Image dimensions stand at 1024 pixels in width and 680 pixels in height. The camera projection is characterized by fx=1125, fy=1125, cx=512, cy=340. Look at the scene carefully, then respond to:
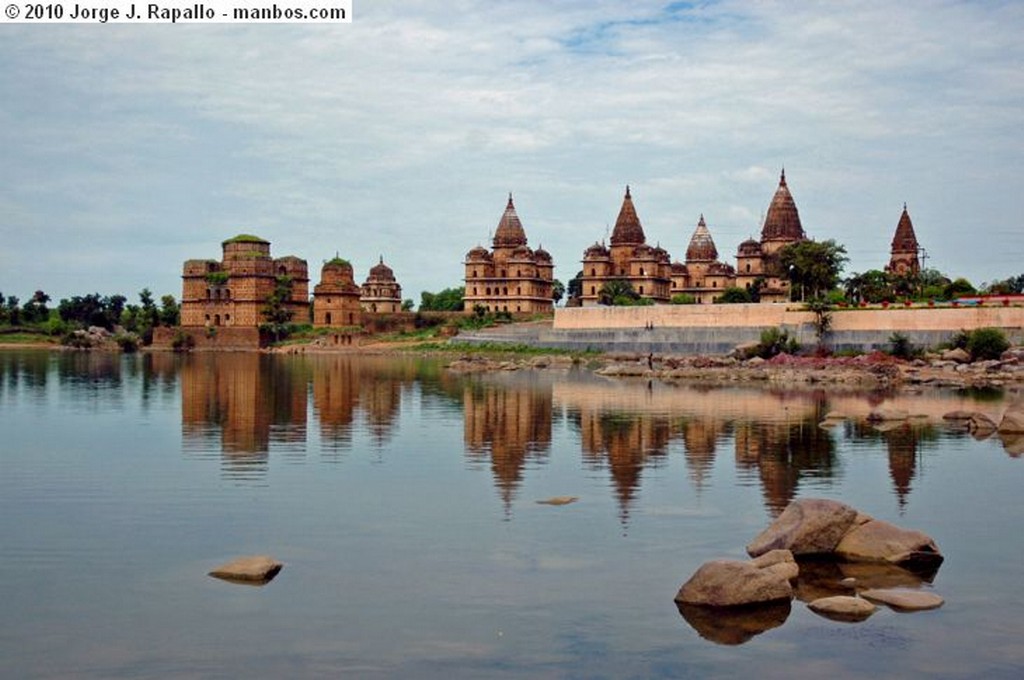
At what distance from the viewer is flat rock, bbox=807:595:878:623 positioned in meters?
12.5

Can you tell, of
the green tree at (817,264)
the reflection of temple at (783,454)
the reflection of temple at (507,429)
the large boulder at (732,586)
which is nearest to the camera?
the large boulder at (732,586)

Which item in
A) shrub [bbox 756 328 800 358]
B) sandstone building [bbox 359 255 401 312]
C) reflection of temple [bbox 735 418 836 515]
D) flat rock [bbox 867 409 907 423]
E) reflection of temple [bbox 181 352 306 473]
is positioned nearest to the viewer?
reflection of temple [bbox 735 418 836 515]

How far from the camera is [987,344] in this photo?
169 feet

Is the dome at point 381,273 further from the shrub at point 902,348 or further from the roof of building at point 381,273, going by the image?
the shrub at point 902,348

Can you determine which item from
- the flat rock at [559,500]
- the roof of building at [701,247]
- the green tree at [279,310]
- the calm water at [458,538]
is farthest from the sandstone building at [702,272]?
the flat rock at [559,500]

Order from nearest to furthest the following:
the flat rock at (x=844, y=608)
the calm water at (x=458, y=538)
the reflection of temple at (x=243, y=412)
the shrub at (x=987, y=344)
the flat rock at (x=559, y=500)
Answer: the calm water at (x=458, y=538), the flat rock at (x=844, y=608), the flat rock at (x=559, y=500), the reflection of temple at (x=243, y=412), the shrub at (x=987, y=344)

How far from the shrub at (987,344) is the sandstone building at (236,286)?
62.5m

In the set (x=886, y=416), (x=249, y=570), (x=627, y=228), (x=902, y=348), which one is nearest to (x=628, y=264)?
(x=627, y=228)

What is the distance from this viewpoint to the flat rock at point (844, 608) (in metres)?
12.5

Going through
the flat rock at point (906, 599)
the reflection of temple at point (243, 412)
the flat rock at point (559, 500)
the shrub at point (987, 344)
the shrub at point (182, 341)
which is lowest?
the flat rock at point (906, 599)

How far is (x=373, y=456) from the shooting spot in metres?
24.4

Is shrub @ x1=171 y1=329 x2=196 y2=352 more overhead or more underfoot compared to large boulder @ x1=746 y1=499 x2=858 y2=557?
more overhead

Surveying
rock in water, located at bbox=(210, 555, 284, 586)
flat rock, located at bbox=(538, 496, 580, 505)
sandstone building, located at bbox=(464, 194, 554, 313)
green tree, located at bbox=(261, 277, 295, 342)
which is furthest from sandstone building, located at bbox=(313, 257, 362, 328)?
rock in water, located at bbox=(210, 555, 284, 586)

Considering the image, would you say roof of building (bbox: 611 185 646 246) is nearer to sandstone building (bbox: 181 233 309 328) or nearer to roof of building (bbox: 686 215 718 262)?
roof of building (bbox: 686 215 718 262)
